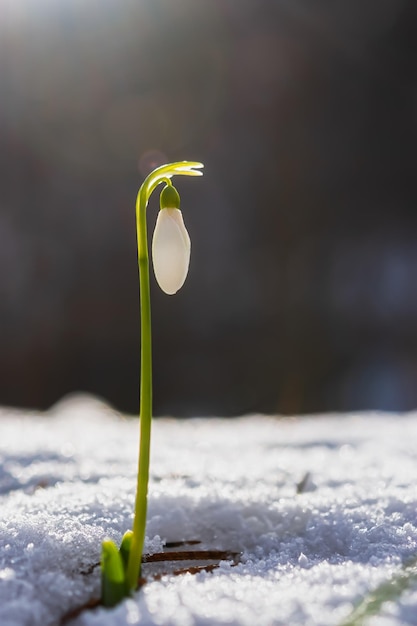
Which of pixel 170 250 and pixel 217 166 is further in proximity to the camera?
pixel 217 166

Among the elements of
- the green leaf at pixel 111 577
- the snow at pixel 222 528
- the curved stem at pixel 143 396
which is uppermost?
the curved stem at pixel 143 396

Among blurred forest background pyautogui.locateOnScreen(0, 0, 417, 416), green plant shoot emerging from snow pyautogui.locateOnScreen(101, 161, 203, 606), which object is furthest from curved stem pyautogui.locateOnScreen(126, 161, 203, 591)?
blurred forest background pyautogui.locateOnScreen(0, 0, 417, 416)

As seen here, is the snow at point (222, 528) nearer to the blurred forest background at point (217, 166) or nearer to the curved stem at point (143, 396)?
the curved stem at point (143, 396)

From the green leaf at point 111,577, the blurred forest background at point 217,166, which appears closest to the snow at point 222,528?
the green leaf at point 111,577

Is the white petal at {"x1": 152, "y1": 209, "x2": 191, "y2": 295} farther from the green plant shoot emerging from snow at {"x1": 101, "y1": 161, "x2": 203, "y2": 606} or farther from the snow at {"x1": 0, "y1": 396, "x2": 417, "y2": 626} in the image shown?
the snow at {"x1": 0, "y1": 396, "x2": 417, "y2": 626}

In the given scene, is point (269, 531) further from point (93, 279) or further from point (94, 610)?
point (93, 279)

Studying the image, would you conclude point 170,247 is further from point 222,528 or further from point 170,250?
point 222,528

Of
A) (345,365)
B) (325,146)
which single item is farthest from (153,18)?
(345,365)

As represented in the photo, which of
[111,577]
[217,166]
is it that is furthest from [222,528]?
[217,166]
